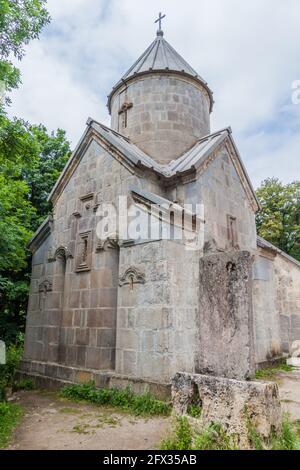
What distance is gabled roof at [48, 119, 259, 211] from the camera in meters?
7.48

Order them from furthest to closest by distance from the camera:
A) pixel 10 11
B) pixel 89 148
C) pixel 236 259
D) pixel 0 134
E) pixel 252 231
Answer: pixel 252 231 < pixel 89 148 < pixel 0 134 < pixel 10 11 < pixel 236 259

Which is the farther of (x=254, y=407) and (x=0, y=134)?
(x=0, y=134)

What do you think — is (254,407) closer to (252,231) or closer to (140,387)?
(140,387)

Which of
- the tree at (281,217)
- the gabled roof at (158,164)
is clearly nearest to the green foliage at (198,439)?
the gabled roof at (158,164)

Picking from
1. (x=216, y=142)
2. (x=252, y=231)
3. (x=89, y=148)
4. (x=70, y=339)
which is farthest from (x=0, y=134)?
(x=252, y=231)

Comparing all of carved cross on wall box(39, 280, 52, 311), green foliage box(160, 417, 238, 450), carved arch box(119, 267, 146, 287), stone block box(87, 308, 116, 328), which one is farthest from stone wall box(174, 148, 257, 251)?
green foliage box(160, 417, 238, 450)

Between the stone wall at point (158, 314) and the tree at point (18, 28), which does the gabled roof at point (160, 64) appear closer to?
the tree at point (18, 28)

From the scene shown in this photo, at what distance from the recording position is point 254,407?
326cm

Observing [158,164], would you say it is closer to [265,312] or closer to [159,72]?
[159,72]

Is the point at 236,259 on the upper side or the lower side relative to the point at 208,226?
lower

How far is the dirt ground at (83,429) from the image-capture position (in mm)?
4090
